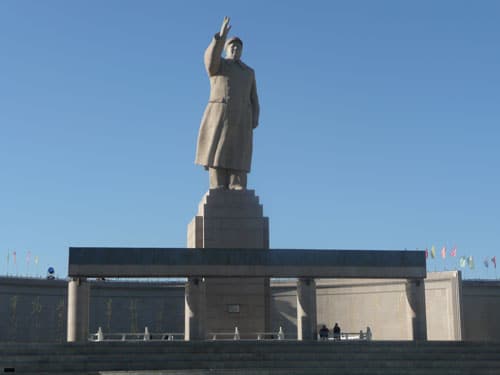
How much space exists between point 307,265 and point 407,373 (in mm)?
6210

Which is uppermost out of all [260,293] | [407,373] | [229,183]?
[229,183]

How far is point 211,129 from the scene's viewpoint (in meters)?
32.8

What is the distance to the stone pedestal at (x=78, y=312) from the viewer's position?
91.2 feet

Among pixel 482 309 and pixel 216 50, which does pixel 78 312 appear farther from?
pixel 482 309

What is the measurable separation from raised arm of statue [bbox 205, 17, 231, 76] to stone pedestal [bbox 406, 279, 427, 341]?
10.8m

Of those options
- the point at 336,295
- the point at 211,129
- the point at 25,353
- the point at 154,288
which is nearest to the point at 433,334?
the point at 336,295

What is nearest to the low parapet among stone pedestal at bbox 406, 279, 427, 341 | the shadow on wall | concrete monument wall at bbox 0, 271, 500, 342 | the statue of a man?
stone pedestal at bbox 406, 279, 427, 341

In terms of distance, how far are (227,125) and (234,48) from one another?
300 centimetres

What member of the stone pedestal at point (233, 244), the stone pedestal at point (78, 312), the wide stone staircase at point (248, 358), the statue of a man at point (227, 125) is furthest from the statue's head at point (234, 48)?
the wide stone staircase at point (248, 358)

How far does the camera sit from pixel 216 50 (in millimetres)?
31922

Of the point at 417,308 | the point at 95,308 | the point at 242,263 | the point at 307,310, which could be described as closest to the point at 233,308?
the point at 242,263

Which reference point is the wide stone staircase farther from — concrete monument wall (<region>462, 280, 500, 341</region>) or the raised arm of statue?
concrete monument wall (<region>462, 280, 500, 341</region>)

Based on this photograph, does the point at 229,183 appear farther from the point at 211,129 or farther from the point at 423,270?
the point at 423,270

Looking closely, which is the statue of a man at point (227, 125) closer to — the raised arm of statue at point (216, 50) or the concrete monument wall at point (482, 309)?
the raised arm of statue at point (216, 50)
